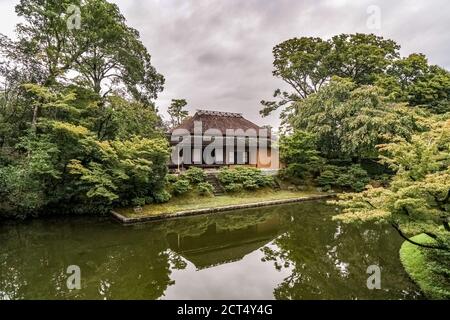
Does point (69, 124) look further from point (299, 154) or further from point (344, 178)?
point (344, 178)

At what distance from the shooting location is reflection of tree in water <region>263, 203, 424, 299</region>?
5.08 meters

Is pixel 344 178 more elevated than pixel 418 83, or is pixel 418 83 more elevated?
pixel 418 83

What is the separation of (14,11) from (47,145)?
717 centimetres

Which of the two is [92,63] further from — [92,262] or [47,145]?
[92,262]

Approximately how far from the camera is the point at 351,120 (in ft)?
53.8

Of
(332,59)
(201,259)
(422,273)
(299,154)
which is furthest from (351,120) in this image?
(201,259)

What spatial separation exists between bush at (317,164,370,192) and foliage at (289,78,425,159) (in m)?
1.17

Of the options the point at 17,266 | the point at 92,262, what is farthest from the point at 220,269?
the point at 17,266

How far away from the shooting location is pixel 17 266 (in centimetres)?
627

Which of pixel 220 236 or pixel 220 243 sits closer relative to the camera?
pixel 220 243

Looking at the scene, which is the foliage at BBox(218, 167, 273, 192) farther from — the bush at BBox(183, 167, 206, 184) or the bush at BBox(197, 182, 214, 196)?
the bush at BBox(183, 167, 206, 184)

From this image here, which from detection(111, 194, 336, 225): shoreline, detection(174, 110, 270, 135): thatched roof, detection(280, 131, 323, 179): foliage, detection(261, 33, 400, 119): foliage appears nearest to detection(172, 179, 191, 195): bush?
detection(111, 194, 336, 225): shoreline

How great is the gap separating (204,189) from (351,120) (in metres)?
10.1

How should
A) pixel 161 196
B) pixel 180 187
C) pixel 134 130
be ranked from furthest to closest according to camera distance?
pixel 134 130 < pixel 180 187 < pixel 161 196
